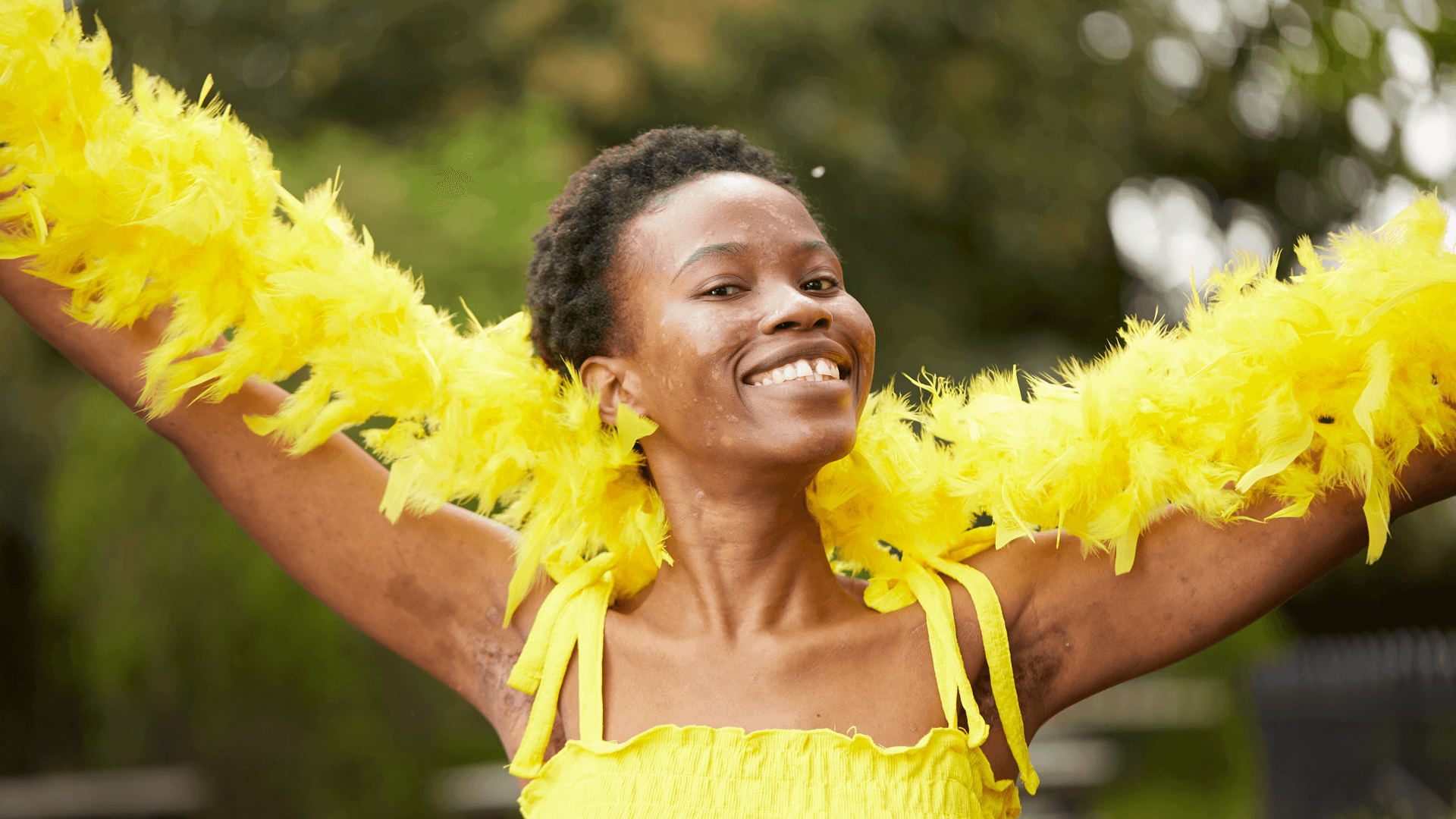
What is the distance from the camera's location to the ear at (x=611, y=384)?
81.3 inches

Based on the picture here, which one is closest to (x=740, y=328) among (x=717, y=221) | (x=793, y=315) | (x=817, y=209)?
(x=793, y=315)

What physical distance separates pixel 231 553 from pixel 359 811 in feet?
4.24

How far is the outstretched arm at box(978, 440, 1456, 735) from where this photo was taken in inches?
73.2

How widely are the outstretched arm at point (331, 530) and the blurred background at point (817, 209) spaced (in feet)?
10.5

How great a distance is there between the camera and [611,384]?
211 cm

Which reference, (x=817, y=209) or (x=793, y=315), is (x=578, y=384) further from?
(x=817, y=209)

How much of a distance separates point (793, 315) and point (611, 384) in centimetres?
39

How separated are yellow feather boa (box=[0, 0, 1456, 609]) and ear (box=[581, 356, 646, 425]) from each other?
4 cm

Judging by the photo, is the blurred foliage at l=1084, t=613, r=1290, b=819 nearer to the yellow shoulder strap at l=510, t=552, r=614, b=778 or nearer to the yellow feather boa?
the yellow feather boa

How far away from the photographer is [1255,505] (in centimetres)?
188

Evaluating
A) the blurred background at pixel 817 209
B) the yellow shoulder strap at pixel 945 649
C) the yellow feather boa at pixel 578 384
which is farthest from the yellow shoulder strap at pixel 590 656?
the blurred background at pixel 817 209

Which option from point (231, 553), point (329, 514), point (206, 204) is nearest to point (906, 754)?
point (329, 514)

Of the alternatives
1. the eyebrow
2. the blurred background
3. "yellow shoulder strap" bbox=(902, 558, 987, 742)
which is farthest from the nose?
the blurred background

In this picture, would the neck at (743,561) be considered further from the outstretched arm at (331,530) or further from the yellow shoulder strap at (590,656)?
the outstretched arm at (331,530)
